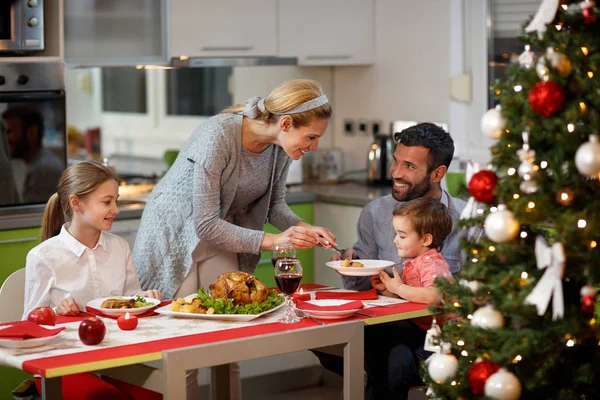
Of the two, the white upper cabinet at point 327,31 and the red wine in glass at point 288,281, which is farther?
the white upper cabinet at point 327,31

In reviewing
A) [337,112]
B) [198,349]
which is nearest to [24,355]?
[198,349]

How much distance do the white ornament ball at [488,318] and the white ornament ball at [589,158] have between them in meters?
0.42

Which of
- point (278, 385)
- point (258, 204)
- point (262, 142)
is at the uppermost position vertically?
point (262, 142)

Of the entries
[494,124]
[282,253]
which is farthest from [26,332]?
[494,124]

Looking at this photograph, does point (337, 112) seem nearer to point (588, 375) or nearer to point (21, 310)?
point (21, 310)

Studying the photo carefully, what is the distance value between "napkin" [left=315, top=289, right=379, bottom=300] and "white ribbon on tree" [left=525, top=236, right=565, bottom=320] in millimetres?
906

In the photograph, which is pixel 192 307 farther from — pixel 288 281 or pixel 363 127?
pixel 363 127

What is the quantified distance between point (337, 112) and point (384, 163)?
0.58 m

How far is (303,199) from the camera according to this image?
16.4 feet

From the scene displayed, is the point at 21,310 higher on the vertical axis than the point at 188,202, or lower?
lower

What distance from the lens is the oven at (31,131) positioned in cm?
416

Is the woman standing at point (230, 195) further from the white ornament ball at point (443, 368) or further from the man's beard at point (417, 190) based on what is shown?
the white ornament ball at point (443, 368)

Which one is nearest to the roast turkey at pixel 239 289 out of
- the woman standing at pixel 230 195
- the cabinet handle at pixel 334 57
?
the woman standing at pixel 230 195

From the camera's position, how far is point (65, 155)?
14.2ft
